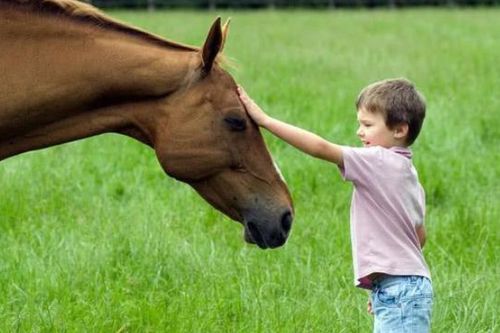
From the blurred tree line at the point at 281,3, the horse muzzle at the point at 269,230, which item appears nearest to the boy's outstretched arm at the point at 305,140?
the horse muzzle at the point at 269,230

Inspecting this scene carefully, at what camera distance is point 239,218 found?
4016 millimetres

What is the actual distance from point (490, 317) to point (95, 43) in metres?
1.99

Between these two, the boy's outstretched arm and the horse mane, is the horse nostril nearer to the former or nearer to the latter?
the boy's outstretched arm

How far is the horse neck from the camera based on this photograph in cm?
393

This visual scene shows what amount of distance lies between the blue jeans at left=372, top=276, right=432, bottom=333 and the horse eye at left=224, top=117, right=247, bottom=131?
722 millimetres

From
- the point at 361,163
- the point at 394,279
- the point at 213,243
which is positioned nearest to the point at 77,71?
the point at 361,163

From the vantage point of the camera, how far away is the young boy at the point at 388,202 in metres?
3.60

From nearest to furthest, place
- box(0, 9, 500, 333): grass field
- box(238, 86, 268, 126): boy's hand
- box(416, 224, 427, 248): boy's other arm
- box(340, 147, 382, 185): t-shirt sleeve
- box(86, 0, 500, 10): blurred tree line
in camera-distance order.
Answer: box(340, 147, 382, 185): t-shirt sleeve → box(416, 224, 427, 248): boy's other arm → box(238, 86, 268, 126): boy's hand → box(0, 9, 500, 333): grass field → box(86, 0, 500, 10): blurred tree line

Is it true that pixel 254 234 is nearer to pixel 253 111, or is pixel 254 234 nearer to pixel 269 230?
pixel 269 230

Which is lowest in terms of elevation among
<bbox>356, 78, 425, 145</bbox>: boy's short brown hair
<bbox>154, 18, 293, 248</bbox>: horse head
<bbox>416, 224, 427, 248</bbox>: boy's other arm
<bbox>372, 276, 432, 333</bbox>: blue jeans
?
<bbox>372, 276, 432, 333</bbox>: blue jeans

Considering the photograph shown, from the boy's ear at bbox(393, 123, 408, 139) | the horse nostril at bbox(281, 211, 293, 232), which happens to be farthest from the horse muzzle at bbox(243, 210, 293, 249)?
the boy's ear at bbox(393, 123, 408, 139)

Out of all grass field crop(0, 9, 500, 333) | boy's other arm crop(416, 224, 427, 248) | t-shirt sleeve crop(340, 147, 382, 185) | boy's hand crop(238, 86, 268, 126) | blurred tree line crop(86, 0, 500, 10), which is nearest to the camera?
t-shirt sleeve crop(340, 147, 382, 185)

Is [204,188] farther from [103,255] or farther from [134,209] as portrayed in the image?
[134,209]

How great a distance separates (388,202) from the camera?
11.8 ft
